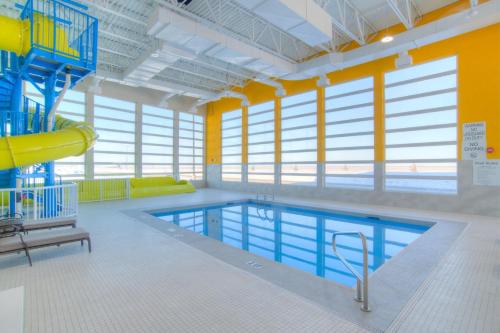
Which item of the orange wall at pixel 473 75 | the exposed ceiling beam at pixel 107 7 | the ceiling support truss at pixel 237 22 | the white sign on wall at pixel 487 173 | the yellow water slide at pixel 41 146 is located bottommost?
the white sign on wall at pixel 487 173

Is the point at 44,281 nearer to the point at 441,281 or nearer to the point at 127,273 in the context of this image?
the point at 127,273

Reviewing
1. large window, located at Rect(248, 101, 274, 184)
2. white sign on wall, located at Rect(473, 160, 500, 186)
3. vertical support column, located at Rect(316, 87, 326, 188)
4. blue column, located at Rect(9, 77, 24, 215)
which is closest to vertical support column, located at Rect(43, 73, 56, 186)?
blue column, located at Rect(9, 77, 24, 215)

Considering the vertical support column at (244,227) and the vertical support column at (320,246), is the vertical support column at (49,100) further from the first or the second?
the vertical support column at (320,246)

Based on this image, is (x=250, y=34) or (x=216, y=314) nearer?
(x=216, y=314)

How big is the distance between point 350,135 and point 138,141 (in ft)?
35.2

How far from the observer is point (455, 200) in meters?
7.56

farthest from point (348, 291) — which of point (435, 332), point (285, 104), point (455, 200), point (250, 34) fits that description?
point (285, 104)

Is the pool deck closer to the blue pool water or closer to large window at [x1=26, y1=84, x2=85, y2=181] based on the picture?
the blue pool water

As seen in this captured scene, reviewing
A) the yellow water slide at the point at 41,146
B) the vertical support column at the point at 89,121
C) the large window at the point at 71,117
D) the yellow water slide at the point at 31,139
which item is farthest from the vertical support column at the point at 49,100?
the vertical support column at the point at 89,121

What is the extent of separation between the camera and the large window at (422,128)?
780 cm

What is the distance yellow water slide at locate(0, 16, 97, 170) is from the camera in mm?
4109

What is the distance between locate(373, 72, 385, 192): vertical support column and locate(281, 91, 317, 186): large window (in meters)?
2.56

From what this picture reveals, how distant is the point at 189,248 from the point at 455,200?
8090mm

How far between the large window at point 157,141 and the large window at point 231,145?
3177mm
